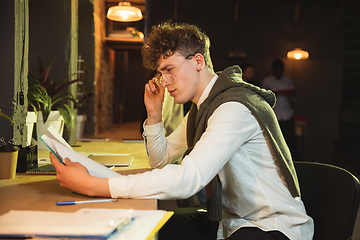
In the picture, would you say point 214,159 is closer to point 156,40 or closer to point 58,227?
Answer: point 58,227

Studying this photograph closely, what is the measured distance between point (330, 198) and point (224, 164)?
18.0 inches

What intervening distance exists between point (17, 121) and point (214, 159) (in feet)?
3.10

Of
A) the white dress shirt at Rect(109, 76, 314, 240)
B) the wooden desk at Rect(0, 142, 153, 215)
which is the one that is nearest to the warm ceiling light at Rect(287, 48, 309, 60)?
the white dress shirt at Rect(109, 76, 314, 240)

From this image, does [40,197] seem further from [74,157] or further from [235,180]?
[235,180]

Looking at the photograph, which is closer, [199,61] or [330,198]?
[330,198]

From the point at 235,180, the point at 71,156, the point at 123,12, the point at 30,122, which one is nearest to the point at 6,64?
the point at 30,122

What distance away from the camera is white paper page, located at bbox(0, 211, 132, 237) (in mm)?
626

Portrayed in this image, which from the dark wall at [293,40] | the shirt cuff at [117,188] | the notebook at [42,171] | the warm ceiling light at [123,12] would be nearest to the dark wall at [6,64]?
the notebook at [42,171]

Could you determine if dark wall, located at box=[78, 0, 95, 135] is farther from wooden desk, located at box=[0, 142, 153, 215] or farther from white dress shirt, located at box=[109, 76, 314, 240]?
white dress shirt, located at box=[109, 76, 314, 240]

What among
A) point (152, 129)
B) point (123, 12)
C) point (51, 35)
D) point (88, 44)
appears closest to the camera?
point (152, 129)

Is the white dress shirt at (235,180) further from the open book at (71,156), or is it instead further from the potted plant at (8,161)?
the potted plant at (8,161)

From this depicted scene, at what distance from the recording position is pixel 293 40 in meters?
5.45

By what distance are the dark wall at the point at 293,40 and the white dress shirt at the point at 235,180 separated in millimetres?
4372

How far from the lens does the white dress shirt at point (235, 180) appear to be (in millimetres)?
907
